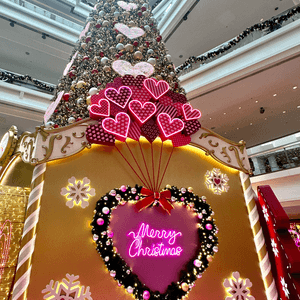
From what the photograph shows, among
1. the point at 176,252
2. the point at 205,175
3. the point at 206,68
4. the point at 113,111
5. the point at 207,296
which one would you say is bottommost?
the point at 207,296

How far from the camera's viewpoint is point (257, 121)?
841 centimetres

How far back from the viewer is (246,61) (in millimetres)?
6039

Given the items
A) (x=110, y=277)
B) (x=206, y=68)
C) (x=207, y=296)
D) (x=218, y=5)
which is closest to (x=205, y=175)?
(x=207, y=296)

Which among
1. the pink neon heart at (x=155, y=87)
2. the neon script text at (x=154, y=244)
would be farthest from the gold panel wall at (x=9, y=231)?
the pink neon heart at (x=155, y=87)

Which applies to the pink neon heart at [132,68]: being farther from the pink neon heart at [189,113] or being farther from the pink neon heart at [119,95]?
the pink neon heart at [189,113]

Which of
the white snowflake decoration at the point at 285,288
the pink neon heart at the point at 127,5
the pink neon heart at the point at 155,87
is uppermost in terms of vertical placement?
the pink neon heart at the point at 127,5

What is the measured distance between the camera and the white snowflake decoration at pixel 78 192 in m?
1.53

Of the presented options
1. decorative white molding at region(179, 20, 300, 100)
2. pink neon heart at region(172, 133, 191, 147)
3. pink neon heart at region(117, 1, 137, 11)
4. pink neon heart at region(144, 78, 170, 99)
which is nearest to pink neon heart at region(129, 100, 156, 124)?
pink neon heart at region(144, 78, 170, 99)

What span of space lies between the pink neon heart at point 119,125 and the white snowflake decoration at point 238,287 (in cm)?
146

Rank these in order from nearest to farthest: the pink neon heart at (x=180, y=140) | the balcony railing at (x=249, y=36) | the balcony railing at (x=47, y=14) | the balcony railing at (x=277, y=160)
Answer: the pink neon heart at (x=180, y=140) < the balcony railing at (x=249, y=36) < the balcony railing at (x=277, y=160) < the balcony railing at (x=47, y=14)

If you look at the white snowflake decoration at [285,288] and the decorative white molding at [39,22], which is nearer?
the white snowflake decoration at [285,288]

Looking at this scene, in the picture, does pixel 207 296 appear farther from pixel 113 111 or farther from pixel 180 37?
pixel 180 37

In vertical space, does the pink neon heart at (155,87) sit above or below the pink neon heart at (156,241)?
above

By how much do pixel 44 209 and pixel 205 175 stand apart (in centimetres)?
140
